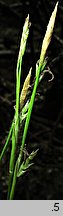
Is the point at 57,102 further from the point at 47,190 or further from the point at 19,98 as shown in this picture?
the point at 19,98

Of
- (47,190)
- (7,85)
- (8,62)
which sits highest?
(8,62)

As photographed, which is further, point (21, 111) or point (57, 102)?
point (57, 102)

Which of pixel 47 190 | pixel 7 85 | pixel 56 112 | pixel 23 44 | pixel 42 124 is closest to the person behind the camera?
pixel 23 44
